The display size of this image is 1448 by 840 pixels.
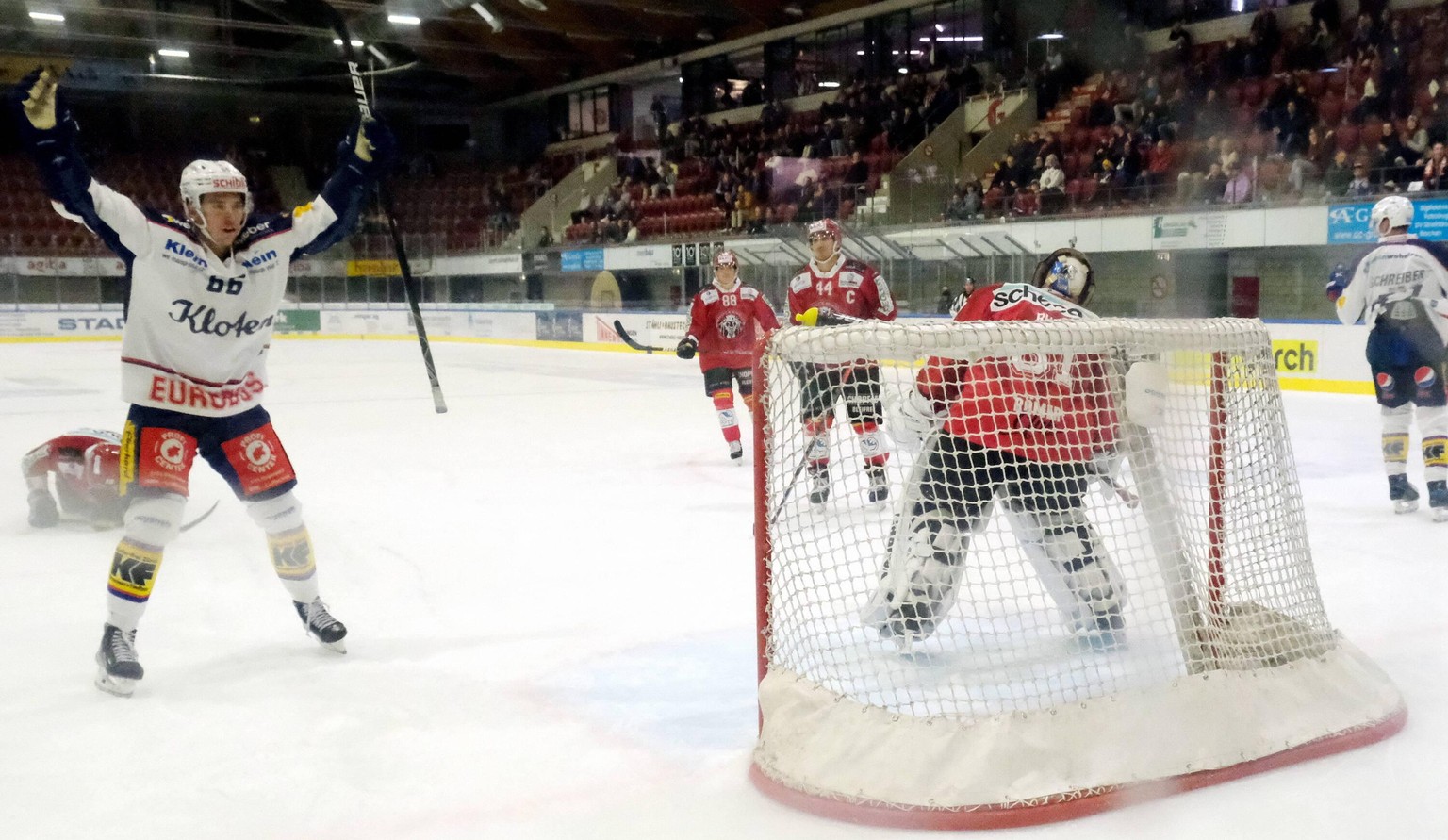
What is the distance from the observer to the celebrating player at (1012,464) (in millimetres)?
2428

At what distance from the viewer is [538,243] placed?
64.7 feet

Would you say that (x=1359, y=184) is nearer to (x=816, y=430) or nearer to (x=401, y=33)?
(x=816, y=430)

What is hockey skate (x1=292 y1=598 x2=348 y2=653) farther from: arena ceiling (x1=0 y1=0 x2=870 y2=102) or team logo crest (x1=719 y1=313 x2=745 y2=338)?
arena ceiling (x1=0 y1=0 x2=870 y2=102)

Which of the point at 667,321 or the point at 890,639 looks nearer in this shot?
the point at 890,639

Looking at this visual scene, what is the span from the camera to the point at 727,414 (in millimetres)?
6148

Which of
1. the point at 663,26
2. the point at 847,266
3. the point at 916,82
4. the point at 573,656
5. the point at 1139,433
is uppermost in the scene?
the point at 663,26

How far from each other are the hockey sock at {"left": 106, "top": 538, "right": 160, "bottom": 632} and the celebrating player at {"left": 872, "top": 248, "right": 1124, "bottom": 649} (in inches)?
64.1

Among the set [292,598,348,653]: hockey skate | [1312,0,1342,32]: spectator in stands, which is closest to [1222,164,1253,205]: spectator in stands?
[1312,0,1342,32]: spectator in stands

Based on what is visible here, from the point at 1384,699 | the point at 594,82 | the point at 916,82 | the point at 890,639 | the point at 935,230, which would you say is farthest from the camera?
the point at 594,82

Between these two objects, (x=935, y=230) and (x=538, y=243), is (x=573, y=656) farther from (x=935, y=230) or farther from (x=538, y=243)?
(x=538, y=243)

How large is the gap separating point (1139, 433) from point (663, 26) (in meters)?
19.5

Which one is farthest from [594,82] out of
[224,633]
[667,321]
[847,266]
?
[224,633]

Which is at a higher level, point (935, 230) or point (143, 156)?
point (143, 156)

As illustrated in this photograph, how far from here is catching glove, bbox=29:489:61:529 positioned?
453cm
